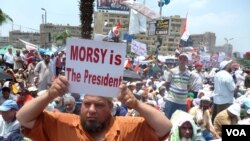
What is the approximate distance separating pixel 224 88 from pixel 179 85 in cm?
191

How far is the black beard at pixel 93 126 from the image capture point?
2854mm

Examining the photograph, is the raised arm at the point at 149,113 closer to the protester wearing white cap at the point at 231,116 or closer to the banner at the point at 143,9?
the protester wearing white cap at the point at 231,116

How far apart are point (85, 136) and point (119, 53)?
1.91ft

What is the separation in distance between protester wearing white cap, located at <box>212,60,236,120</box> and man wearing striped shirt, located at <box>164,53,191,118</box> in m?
1.65

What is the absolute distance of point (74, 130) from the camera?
2.95 meters

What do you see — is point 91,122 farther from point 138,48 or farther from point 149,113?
point 138,48

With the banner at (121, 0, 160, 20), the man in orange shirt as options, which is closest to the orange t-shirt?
the man in orange shirt

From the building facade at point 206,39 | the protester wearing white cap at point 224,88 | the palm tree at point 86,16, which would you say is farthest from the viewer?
the building facade at point 206,39

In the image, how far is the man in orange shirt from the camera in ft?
9.32

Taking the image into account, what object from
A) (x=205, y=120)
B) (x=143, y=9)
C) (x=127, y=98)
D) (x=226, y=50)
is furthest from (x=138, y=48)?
(x=226, y=50)

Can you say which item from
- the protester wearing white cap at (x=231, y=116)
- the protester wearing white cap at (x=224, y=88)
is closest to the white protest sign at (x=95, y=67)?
the protester wearing white cap at (x=231, y=116)

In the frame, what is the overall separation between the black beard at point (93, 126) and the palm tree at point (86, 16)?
679cm

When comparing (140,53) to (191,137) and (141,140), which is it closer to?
(191,137)

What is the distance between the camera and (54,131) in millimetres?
2988
